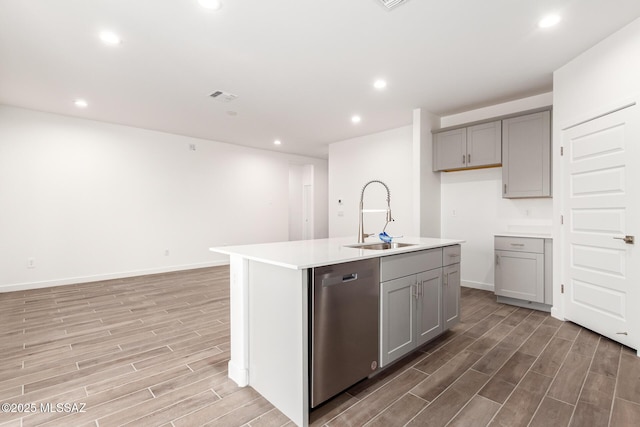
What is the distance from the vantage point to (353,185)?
6344mm

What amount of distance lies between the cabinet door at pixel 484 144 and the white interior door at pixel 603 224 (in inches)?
32.5

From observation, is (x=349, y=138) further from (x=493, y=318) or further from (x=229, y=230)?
(x=493, y=318)

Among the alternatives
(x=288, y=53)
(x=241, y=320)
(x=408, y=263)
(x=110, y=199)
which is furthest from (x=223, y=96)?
(x=408, y=263)

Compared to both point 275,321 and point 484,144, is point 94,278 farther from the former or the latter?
point 484,144

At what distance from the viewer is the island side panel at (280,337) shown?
5.32ft

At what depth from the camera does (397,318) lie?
2.21 m

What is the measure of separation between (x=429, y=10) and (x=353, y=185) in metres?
4.14

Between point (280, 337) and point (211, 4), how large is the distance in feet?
7.86

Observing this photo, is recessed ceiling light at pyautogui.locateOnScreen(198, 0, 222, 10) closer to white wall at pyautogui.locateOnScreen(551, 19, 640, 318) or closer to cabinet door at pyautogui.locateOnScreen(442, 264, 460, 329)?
cabinet door at pyautogui.locateOnScreen(442, 264, 460, 329)

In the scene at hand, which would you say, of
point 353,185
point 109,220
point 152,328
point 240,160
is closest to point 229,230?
point 240,160

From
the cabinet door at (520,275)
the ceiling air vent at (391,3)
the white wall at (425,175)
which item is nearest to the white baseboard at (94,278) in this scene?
the white wall at (425,175)

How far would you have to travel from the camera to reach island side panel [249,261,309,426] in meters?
1.62

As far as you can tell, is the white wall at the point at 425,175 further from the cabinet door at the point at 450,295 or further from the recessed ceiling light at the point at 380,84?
the cabinet door at the point at 450,295

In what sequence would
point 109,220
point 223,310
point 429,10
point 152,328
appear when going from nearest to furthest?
point 429,10, point 152,328, point 223,310, point 109,220
